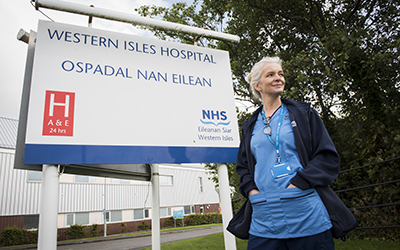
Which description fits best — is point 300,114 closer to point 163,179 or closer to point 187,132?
point 187,132

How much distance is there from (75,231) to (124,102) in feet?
87.0

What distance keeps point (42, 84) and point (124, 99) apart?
70 cm

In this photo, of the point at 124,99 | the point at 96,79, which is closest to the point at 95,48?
the point at 96,79

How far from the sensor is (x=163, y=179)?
112 feet

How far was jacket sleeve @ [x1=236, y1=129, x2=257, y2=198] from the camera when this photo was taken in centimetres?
171

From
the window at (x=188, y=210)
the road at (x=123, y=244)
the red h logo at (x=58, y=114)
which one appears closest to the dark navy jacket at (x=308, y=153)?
the red h logo at (x=58, y=114)

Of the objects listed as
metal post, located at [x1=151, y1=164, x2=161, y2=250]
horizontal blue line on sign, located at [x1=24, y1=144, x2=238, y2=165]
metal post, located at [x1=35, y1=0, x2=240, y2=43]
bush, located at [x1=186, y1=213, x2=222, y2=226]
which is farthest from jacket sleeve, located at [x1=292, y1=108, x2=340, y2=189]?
bush, located at [x1=186, y1=213, x2=222, y2=226]

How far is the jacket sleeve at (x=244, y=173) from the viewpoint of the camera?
5.63 feet

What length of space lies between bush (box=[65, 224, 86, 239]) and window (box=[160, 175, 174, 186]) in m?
11.2

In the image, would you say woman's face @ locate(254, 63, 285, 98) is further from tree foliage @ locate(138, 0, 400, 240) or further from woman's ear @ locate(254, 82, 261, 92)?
tree foliage @ locate(138, 0, 400, 240)

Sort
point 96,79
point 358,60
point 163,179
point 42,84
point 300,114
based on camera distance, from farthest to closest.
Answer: point 163,179, point 358,60, point 96,79, point 42,84, point 300,114

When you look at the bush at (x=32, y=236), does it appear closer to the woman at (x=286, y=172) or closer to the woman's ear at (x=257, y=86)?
the woman at (x=286, y=172)

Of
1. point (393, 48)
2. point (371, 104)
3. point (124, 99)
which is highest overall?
point (393, 48)

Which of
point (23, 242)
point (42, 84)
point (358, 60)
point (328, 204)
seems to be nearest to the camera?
point (328, 204)
